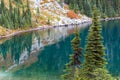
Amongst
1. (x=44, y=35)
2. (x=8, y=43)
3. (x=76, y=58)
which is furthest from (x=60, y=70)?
(x=44, y=35)

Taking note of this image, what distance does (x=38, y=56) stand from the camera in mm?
109875

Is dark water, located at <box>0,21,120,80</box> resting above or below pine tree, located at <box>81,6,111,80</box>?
below

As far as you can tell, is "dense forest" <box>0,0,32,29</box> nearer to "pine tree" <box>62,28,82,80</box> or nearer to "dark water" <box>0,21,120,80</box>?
"dark water" <box>0,21,120,80</box>

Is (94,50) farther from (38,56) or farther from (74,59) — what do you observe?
(38,56)

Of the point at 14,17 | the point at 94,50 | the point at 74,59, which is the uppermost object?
the point at 94,50

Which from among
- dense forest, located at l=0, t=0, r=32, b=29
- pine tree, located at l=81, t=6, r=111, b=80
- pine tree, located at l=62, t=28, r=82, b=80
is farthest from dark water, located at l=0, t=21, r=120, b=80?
pine tree, located at l=81, t=6, r=111, b=80

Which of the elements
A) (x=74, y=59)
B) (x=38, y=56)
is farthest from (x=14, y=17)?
(x=74, y=59)

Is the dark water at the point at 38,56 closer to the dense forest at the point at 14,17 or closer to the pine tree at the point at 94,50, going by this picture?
the dense forest at the point at 14,17

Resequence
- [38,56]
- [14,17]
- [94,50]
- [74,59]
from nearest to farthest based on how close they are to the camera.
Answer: [94,50]
[74,59]
[38,56]
[14,17]

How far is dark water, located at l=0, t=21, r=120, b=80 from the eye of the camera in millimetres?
83188

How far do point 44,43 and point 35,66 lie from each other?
4607cm

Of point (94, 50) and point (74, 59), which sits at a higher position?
point (94, 50)

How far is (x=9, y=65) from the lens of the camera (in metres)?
96.8

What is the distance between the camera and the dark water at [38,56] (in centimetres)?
8319
